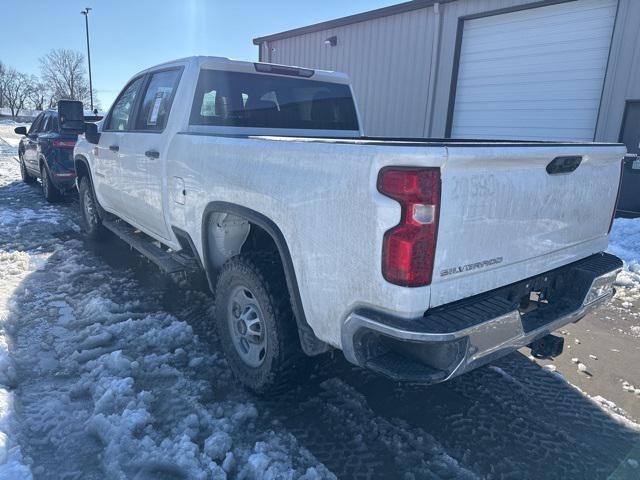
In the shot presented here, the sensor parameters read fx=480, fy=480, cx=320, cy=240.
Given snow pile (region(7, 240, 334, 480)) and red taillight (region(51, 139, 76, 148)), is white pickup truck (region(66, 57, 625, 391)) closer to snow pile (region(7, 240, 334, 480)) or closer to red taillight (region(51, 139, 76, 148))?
snow pile (region(7, 240, 334, 480))

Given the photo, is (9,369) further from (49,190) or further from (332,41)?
(332,41)

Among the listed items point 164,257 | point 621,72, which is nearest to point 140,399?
point 164,257

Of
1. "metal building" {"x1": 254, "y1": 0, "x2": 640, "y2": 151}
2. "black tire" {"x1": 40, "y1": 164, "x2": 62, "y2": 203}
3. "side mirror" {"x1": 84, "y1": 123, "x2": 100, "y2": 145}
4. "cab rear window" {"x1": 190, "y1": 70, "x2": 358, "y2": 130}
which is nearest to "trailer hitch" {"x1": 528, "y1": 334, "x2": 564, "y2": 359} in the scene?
"cab rear window" {"x1": 190, "y1": 70, "x2": 358, "y2": 130}

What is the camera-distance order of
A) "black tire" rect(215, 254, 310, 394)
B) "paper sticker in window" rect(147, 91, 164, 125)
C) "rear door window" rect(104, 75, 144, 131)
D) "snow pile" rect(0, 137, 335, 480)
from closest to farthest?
"snow pile" rect(0, 137, 335, 480) < "black tire" rect(215, 254, 310, 394) < "paper sticker in window" rect(147, 91, 164, 125) < "rear door window" rect(104, 75, 144, 131)

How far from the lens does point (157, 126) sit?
3990mm

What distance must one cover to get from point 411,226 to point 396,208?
9 cm

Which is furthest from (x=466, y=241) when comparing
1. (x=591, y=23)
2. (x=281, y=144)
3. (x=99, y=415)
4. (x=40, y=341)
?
(x=591, y=23)

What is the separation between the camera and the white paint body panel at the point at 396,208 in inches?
77.5

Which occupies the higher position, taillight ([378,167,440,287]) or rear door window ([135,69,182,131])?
rear door window ([135,69,182,131])

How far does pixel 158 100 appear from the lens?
13.5ft

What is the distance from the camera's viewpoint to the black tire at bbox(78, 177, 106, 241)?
6.08 metres

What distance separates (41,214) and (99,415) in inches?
259

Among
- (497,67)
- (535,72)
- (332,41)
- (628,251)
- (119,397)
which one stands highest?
(332,41)

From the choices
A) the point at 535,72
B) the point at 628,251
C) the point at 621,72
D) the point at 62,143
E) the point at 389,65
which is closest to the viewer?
the point at 628,251
